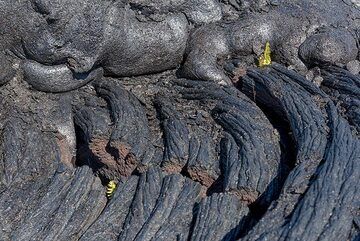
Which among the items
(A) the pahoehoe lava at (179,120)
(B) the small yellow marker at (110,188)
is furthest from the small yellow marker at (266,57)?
(B) the small yellow marker at (110,188)

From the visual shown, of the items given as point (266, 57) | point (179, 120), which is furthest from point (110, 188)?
point (266, 57)

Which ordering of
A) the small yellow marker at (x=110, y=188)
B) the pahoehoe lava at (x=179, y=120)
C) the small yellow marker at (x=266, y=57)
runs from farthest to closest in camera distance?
the small yellow marker at (x=266, y=57), the small yellow marker at (x=110, y=188), the pahoehoe lava at (x=179, y=120)

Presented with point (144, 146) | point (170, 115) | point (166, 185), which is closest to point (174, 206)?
point (166, 185)

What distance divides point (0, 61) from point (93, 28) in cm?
58

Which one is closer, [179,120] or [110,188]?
[110,188]

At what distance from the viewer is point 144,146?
378 cm

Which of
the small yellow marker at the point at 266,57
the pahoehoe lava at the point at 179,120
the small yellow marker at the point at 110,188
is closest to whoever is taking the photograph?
the pahoehoe lava at the point at 179,120

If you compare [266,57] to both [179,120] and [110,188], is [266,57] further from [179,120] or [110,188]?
[110,188]

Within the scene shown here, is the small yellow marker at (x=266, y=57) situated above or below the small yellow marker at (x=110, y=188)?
above

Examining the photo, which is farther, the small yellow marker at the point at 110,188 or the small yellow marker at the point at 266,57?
the small yellow marker at the point at 266,57

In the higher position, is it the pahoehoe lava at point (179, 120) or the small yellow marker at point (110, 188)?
the pahoehoe lava at point (179, 120)

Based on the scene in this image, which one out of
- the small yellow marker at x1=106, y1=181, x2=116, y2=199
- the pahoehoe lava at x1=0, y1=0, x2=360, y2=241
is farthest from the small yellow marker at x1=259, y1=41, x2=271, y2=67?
the small yellow marker at x1=106, y1=181, x2=116, y2=199

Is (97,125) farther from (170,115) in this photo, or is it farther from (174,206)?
(174,206)

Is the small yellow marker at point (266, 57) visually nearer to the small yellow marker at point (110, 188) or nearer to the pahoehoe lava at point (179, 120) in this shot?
the pahoehoe lava at point (179, 120)
